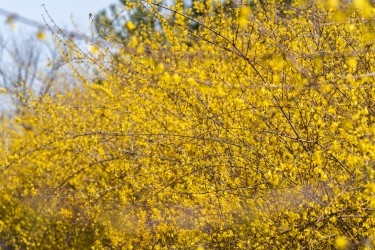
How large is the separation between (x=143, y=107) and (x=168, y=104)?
1.09ft

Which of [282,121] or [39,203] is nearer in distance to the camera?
[282,121]

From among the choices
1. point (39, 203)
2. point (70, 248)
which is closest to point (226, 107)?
point (70, 248)

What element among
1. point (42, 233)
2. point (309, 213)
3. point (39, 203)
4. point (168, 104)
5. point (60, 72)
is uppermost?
point (60, 72)

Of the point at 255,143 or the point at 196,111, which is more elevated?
the point at 196,111

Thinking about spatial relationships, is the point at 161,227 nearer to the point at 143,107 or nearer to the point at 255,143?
the point at 255,143

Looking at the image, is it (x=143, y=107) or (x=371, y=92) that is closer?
(x=371, y=92)

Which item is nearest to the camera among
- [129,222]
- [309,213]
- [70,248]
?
[309,213]

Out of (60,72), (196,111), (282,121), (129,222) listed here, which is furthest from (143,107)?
(60,72)

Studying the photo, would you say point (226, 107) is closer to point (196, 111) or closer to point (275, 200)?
point (196, 111)

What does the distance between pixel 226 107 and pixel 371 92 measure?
1668 millimetres

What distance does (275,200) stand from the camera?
482 cm

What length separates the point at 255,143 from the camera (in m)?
5.59

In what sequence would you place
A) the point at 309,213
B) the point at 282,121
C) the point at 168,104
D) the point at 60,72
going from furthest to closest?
the point at 60,72, the point at 168,104, the point at 282,121, the point at 309,213

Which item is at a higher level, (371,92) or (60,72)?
(60,72)
